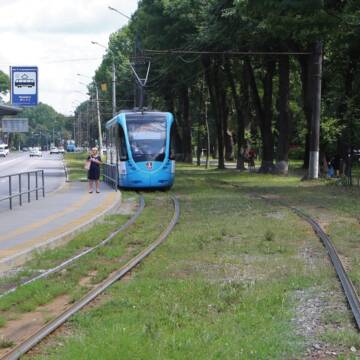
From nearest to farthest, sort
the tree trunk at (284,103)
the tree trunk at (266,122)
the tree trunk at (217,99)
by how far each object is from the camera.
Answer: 1. the tree trunk at (284,103)
2. the tree trunk at (266,122)
3. the tree trunk at (217,99)

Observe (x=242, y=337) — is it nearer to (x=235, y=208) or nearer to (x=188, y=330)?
(x=188, y=330)

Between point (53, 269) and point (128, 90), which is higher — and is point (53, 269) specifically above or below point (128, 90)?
below

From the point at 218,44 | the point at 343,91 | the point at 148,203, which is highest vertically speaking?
the point at 218,44

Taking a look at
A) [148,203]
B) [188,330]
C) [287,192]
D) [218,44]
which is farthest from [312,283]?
[218,44]

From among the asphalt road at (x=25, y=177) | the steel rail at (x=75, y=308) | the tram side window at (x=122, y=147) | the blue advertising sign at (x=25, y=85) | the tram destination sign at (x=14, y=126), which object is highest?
the blue advertising sign at (x=25, y=85)

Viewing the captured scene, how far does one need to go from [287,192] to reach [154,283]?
1851 centimetres

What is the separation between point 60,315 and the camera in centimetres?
775

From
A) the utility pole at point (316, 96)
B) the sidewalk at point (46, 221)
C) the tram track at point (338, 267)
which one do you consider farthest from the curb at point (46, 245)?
the utility pole at point (316, 96)

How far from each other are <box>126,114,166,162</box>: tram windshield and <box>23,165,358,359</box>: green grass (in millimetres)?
13238

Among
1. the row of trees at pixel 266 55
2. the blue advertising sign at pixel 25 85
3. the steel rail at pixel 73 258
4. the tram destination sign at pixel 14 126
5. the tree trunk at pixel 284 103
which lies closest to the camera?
the steel rail at pixel 73 258

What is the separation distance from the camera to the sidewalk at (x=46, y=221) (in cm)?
1232

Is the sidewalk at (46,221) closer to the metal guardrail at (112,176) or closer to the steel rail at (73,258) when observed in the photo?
the steel rail at (73,258)

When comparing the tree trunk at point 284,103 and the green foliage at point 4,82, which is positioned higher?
the green foliage at point 4,82

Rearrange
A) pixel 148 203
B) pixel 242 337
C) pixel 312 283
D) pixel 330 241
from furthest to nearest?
pixel 148 203 < pixel 330 241 < pixel 312 283 < pixel 242 337
